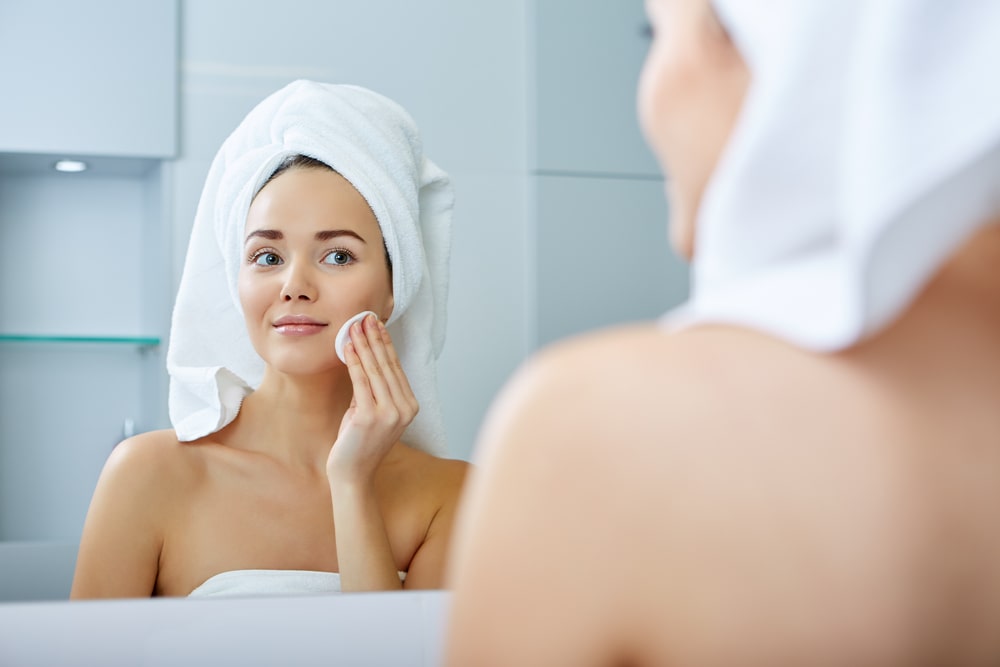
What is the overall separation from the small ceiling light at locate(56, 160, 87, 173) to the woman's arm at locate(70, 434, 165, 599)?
0.24 meters

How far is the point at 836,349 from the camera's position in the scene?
1.13 feet

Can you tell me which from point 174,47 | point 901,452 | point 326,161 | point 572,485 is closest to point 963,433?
point 901,452

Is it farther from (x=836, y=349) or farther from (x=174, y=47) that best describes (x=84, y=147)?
(x=836, y=349)

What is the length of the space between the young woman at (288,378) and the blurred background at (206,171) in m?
0.03

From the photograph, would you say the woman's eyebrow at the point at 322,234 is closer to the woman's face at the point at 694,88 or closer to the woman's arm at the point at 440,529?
the woman's arm at the point at 440,529

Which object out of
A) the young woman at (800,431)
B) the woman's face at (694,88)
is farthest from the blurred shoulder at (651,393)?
the woman's face at (694,88)

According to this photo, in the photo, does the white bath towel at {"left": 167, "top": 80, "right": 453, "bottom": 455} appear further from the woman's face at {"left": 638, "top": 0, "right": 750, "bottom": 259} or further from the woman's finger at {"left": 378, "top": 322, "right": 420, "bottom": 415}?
the woman's face at {"left": 638, "top": 0, "right": 750, "bottom": 259}

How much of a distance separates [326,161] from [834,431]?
0.70 meters

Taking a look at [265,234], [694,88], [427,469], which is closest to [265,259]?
[265,234]

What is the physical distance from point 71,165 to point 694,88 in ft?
2.22

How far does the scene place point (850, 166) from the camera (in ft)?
1.11

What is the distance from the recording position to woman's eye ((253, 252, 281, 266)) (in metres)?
0.95

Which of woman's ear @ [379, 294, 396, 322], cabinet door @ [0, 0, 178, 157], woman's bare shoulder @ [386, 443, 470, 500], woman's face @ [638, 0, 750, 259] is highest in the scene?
cabinet door @ [0, 0, 178, 157]

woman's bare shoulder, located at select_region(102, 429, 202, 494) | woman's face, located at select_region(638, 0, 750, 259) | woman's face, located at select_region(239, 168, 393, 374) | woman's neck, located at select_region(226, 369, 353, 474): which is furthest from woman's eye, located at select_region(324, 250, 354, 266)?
woman's face, located at select_region(638, 0, 750, 259)
